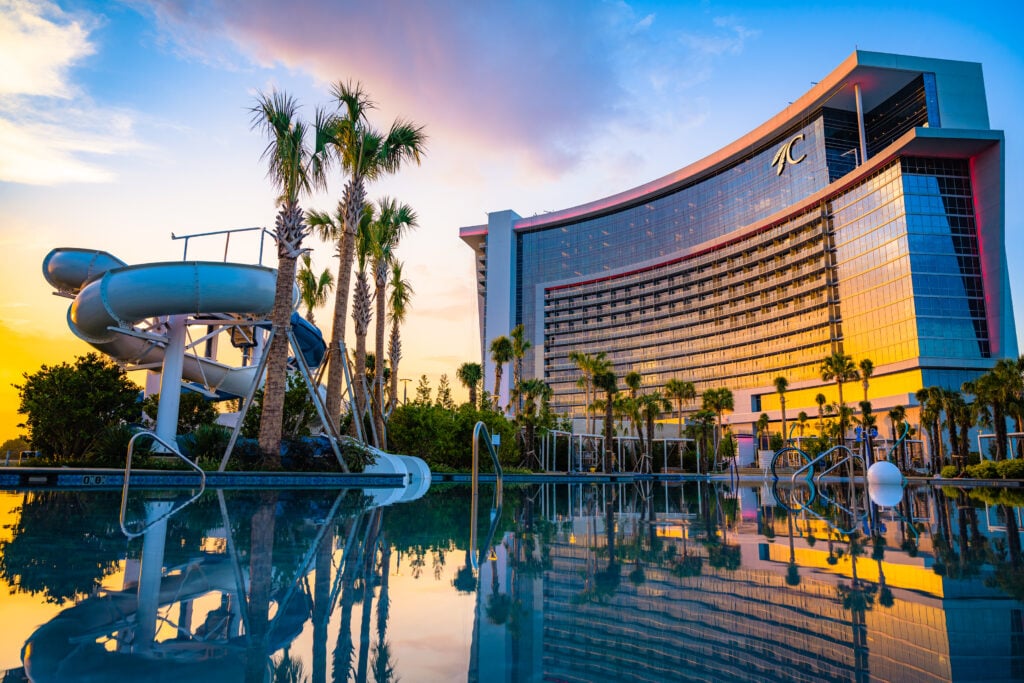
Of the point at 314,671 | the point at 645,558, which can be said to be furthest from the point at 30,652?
the point at 645,558

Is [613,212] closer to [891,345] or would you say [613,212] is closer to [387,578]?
[891,345]

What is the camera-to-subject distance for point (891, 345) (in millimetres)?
72875

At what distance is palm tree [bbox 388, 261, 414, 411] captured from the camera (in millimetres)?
33438

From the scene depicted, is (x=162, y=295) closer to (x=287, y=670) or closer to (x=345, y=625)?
(x=345, y=625)

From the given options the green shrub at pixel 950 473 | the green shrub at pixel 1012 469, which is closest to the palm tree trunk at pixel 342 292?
the green shrub at pixel 1012 469

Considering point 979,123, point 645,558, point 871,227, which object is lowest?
point 645,558

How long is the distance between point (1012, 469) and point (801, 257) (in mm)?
57202

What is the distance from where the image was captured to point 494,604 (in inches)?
181

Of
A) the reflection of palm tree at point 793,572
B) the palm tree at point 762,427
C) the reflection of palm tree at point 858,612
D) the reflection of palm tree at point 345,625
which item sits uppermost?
the palm tree at point 762,427

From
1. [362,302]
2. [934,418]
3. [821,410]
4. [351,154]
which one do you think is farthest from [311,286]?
[821,410]

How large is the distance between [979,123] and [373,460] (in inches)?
3477

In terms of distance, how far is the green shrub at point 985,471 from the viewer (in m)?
37.0

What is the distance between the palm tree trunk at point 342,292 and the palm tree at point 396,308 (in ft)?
30.6

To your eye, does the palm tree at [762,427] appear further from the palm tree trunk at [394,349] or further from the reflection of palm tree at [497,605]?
the reflection of palm tree at [497,605]
